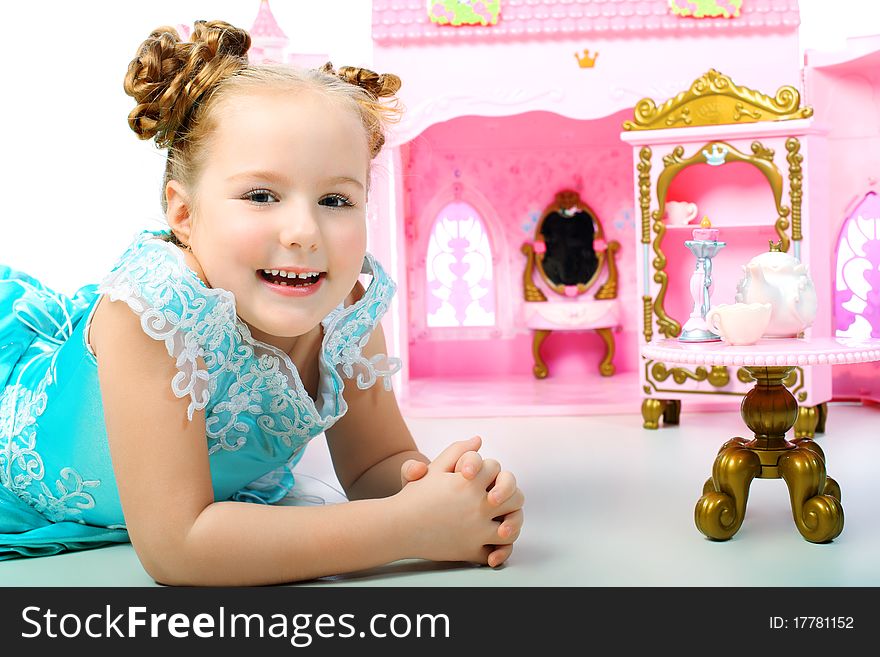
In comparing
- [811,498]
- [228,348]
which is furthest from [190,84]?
[811,498]

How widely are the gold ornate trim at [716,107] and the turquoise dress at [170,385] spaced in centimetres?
239

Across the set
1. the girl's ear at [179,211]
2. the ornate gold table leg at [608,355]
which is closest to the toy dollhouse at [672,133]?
the ornate gold table leg at [608,355]

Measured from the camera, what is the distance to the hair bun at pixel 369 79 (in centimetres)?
229

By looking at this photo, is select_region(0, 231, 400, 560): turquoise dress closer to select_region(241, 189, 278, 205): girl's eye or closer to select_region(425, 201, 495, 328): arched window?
select_region(241, 189, 278, 205): girl's eye

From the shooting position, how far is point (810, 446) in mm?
2596

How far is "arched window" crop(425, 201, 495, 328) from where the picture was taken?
6.16m

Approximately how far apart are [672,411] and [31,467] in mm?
2893

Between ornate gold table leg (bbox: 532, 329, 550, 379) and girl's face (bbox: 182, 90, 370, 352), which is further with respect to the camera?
ornate gold table leg (bbox: 532, 329, 550, 379)

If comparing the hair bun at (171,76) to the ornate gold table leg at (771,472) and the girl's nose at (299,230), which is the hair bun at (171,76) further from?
the ornate gold table leg at (771,472)

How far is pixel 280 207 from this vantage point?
2.00 metres

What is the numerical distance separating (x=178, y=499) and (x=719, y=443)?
2518 mm

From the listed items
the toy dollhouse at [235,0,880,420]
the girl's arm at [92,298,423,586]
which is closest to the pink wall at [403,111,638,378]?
the toy dollhouse at [235,0,880,420]

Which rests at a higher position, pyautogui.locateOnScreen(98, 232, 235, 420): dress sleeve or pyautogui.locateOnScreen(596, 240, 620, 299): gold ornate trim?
pyautogui.locateOnScreen(596, 240, 620, 299): gold ornate trim

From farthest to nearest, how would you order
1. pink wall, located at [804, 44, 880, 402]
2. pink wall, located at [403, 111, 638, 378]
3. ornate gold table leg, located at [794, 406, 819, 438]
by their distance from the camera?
pink wall, located at [403, 111, 638, 378]
pink wall, located at [804, 44, 880, 402]
ornate gold table leg, located at [794, 406, 819, 438]
